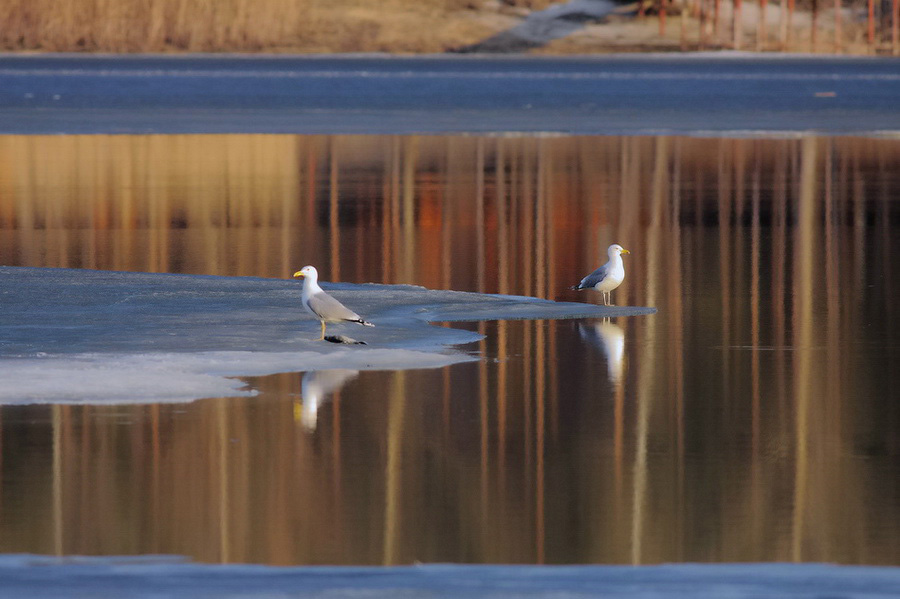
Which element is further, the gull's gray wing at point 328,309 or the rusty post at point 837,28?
the rusty post at point 837,28

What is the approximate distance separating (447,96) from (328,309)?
102 ft

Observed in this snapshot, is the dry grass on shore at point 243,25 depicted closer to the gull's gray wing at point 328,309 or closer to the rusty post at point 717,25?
the rusty post at point 717,25

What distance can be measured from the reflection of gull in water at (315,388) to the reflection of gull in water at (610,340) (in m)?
1.14

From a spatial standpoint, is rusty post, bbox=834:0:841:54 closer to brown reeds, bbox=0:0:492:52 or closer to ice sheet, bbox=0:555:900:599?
brown reeds, bbox=0:0:492:52

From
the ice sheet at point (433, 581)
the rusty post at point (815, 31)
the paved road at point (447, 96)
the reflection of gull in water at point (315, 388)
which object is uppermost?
the rusty post at point (815, 31)

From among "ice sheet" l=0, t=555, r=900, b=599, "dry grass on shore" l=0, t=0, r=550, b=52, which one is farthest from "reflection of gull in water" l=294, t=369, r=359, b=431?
Answer: "dry grass on shore" l=0, t=0, r=550, b=52

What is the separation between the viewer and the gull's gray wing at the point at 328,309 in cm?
870

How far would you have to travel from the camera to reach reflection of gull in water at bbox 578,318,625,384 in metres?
8.20

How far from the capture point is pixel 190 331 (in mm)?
8984

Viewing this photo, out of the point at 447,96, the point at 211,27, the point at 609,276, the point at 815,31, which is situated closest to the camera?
the point at 609,276

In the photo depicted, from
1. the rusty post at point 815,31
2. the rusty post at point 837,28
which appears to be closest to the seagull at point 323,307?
the rusty post at point 815,31

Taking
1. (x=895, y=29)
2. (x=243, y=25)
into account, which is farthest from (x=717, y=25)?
(x=243, y=25)

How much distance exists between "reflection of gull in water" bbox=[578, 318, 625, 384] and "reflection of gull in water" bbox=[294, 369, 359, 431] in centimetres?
114

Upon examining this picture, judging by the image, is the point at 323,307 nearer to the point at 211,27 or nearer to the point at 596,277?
the point at 596,277
